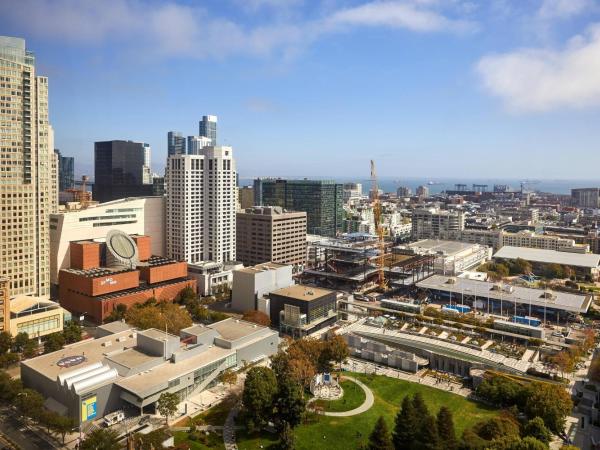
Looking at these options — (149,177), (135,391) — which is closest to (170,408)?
(135,391)

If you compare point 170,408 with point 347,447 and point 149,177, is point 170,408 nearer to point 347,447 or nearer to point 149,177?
point 347,447

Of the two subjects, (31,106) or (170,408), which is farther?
(31,106)

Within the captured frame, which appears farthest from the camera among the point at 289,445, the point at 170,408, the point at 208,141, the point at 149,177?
the point at 208,141

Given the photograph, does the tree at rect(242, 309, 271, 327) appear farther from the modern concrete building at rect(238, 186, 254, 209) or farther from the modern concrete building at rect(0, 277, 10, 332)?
the modern concrete building at rect(238, 186, 254, 209)

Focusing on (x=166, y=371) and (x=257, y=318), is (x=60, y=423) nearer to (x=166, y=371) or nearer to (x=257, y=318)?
(x=166, y=371)

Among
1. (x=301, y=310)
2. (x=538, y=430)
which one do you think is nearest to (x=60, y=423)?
(x=301, y=310)

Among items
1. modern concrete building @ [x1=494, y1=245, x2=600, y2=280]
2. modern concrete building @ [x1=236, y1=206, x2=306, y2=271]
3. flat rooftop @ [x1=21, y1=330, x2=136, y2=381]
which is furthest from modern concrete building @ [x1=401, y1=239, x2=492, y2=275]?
flat rooftop @ [x1=21, y1=330, x2=136, y2=381]
